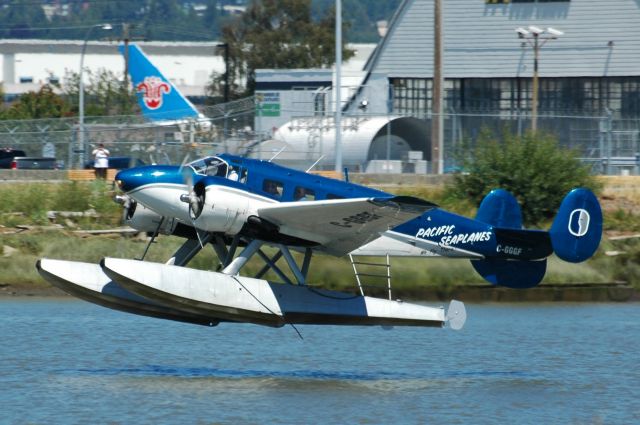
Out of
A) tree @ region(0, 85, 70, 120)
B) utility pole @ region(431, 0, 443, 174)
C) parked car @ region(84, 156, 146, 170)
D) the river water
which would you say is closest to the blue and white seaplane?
the river water

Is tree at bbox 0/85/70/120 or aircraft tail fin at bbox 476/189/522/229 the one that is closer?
aircraft tail fin at bbox 476/189/522/229

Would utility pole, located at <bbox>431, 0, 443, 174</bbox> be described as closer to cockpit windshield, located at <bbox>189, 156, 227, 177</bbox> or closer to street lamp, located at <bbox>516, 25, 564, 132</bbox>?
street lamp, located at <bbox>516, 25, 564, 132</bbox>

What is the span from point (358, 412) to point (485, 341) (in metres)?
6.51

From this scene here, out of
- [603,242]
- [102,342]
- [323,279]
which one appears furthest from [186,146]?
[102,342]

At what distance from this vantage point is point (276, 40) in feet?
315

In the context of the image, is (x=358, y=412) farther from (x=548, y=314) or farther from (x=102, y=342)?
(x=548, y=314)

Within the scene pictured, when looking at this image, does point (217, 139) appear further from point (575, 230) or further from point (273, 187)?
point (273, 187)

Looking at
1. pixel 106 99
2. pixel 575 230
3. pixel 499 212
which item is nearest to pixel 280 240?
pixel 499 212

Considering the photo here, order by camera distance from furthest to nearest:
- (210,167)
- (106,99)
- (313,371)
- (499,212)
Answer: (106,99) < (499,212) < (313,371) < (210,167)

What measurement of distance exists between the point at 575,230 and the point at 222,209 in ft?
20.5

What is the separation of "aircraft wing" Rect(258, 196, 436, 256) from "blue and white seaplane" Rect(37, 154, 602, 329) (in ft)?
0.07

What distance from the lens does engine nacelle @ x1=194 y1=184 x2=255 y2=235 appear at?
18.7 meters

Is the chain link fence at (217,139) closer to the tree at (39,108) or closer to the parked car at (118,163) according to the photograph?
the parked car at (118,163)

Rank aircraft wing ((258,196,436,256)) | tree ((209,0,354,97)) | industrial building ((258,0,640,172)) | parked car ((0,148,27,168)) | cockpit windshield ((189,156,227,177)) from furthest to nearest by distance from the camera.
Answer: tree ((209,0,354,97))
industrial building ((258,0,640,172))
parked car ((0,148,27,168))
cockpit windshield ((189,156,227,177))
aircraft wing ((258,196,436,256))
